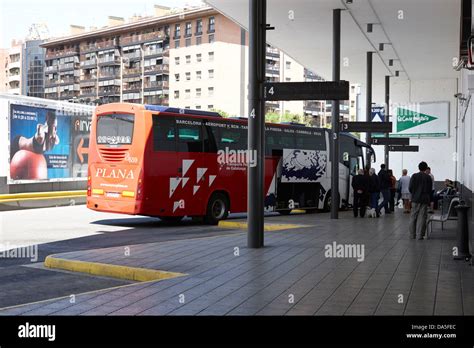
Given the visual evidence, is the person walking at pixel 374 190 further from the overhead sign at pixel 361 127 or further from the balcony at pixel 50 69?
the balcony at pixel 50 69

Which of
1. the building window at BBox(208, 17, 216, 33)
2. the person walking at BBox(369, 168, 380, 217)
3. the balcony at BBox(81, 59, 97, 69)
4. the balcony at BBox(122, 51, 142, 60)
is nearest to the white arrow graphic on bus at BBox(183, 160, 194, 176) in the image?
the person walking at BBox(369, 168, 380, 217)

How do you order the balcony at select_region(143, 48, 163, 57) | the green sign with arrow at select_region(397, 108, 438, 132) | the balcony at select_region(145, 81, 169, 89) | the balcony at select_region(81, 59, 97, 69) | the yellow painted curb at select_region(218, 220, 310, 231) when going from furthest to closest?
the balcony at select_region(81, 59, 97, 69) → the balcony at select_region(143, 48, 163, 57) → the balcony at select_region(145, 81, 169, 89) → the green sign with arrow at select_region(397, 108, 438, 132) → the yellow painted curb at select_region(218, 220, 310, 231)

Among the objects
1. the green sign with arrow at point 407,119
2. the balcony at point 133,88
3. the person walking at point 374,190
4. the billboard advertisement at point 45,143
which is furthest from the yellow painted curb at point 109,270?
the balcony at point 133,88

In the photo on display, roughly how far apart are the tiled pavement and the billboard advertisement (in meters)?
13.7

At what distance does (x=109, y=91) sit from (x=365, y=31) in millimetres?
94950


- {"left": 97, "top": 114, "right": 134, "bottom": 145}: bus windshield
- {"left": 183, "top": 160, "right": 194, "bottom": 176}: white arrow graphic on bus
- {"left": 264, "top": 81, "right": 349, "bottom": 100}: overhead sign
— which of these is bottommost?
{"left": 183, "top": 160, "right": 194, "bottom": 176}: white arrow graphic on bus

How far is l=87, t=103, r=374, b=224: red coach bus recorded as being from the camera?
57.6 ft

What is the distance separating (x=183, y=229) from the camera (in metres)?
18.0

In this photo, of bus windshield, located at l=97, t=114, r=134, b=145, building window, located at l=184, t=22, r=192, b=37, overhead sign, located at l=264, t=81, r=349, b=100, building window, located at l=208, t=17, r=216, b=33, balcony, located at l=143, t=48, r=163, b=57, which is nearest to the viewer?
overhead sign, located at l=264, t=81, r=349, b=100

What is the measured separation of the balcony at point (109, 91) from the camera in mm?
113162

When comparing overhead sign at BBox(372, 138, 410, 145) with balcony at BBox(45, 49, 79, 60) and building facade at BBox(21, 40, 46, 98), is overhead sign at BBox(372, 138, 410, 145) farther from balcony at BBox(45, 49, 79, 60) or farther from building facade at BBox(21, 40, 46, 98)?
building facade at BBox(21, 40, 46, 98)

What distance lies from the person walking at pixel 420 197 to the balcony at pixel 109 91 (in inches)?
4043
